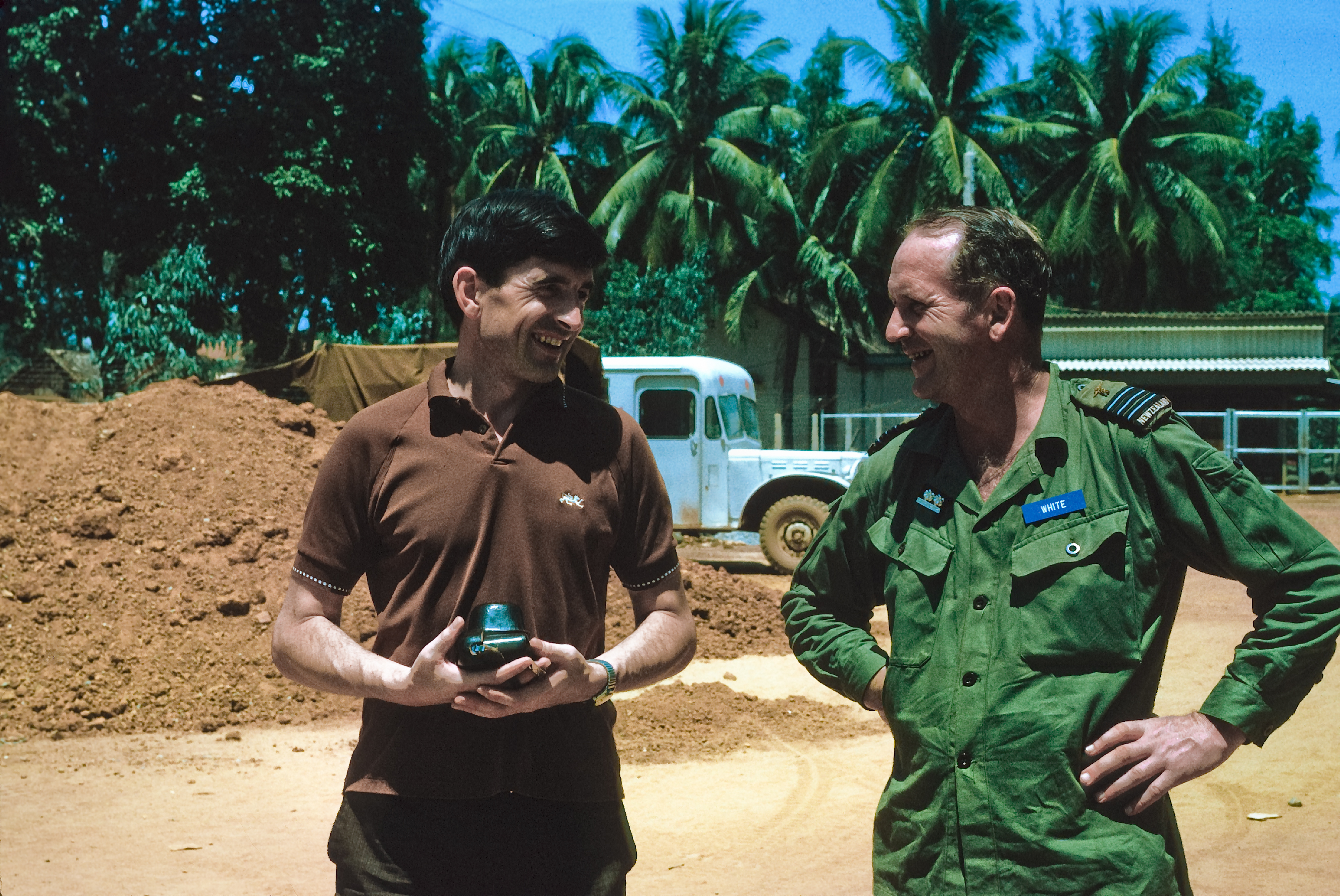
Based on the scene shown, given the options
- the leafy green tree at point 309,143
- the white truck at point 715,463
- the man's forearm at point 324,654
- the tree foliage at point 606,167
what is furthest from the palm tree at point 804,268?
the man's forearm at point 324,654

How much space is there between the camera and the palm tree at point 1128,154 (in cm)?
3044

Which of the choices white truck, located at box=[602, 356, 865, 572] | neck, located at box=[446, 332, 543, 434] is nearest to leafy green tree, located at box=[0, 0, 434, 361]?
white truck, located at box=[602, 356, 865, 572]

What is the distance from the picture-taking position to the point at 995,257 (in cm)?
239

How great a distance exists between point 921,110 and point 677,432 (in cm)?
1984

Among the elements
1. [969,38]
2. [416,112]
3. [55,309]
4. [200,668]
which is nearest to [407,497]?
[200,668]

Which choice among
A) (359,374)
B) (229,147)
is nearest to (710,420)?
(359,374)

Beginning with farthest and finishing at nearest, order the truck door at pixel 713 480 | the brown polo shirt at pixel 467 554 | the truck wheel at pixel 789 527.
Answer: the truck door at pixel 713 480, the truck wheel at pixel 789 527, the brown polo shirt at pixel 467 554

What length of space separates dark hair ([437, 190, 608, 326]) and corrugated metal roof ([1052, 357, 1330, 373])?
25.7 m

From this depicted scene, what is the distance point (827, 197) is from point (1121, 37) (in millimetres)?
8614

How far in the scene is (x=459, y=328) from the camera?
2424 millimetres

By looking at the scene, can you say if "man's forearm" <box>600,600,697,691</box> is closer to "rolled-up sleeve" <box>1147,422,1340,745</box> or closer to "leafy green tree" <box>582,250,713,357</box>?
"rolled-up sleeve" <box>1147,422,1340,745</box>

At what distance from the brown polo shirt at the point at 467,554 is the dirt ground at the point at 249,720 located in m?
3.21

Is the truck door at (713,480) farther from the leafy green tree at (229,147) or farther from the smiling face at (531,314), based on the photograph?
the smiling face at (531,314)

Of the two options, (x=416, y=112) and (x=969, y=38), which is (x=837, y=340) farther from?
(x=416, y=112)
